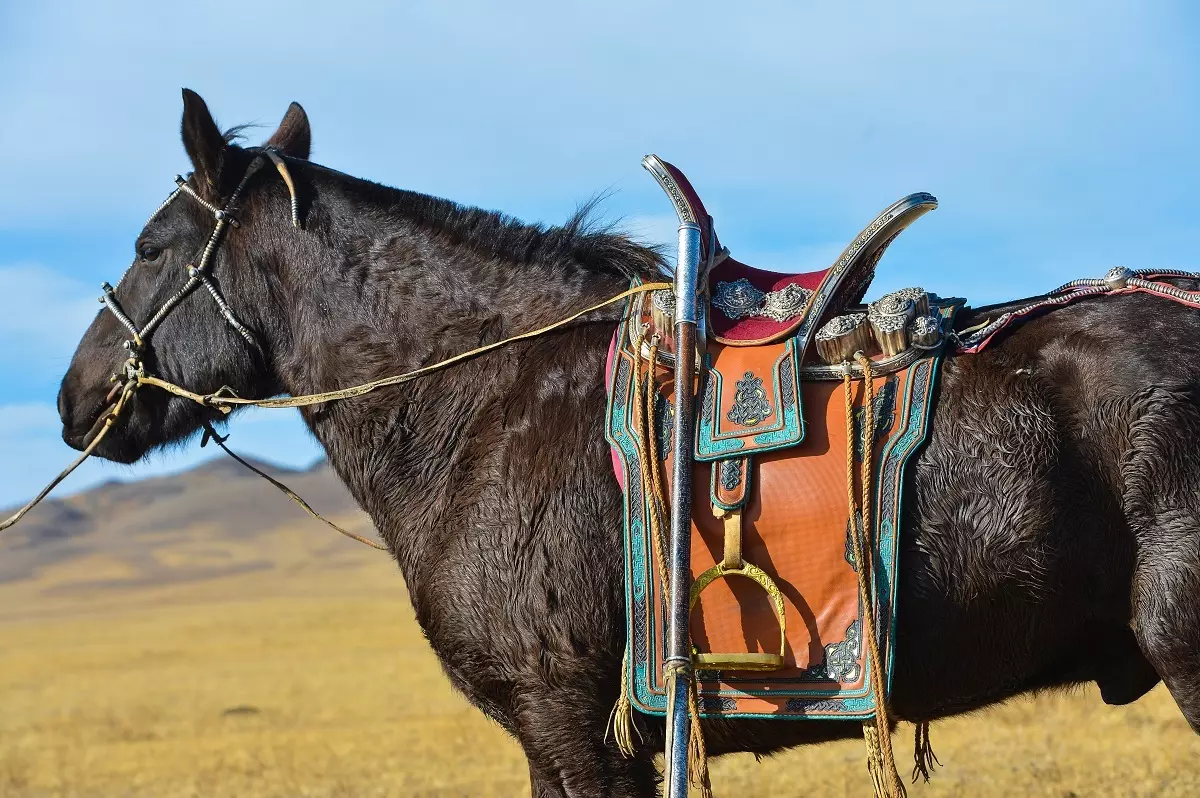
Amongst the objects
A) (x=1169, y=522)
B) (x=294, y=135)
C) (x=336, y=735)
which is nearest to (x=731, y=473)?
(x=1169, y=522)

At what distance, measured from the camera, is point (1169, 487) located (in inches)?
125

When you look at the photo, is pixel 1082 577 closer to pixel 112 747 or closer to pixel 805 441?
pixel 805 441

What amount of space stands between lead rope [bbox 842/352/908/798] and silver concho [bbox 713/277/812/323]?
A: 0.37m

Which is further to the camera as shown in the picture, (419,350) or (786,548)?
(419,350)

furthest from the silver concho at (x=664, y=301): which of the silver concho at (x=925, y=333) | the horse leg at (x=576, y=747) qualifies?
the horse leg at (x=576, y=747)

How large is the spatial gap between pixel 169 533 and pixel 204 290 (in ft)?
273

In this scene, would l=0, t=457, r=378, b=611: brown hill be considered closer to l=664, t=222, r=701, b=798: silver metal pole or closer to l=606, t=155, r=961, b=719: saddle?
l=606, t=155, r=961, b=719: saddle

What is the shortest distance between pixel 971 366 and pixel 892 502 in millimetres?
505

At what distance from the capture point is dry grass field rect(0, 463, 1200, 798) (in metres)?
9.14

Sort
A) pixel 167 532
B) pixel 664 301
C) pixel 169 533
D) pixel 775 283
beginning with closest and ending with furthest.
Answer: pixel 664 301 < pixel 775 283 < pixel 169 533 < pixel 167 532

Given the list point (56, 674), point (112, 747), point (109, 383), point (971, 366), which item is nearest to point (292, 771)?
point (112, 747)

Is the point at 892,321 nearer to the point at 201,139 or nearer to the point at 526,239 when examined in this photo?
the point at 526,239

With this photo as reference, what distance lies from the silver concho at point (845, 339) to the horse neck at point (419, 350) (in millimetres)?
784

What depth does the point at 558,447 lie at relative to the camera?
12.3 ft
